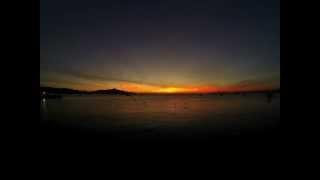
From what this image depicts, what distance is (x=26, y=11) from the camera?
206 cm

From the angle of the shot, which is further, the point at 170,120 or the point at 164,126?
the point at 170,120

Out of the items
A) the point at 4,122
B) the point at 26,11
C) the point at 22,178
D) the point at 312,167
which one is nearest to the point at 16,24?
the point at 26,11

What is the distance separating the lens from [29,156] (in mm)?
2164

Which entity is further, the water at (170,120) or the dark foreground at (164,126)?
the water at (170,120)

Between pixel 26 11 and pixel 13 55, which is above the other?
pixel 26 11

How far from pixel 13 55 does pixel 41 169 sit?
100 cm

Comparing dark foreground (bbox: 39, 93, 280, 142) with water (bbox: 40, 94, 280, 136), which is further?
water (bbox: 40, 94, 280, 136)

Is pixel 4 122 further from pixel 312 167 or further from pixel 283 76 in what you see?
pixel 312 167

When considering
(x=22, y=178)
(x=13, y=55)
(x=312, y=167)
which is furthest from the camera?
(x=312, y=167)

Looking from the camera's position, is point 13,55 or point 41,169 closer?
point 13,55

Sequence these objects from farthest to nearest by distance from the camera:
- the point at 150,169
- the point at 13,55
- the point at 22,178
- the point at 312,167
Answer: the point at 150,169
the point at 312,167
the point at 22,178
the point at 13,55

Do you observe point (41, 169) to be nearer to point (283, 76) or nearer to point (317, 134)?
point (283, 76)

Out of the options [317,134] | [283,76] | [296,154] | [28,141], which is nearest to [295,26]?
[283,76]

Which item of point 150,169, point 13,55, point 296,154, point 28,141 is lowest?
point 150,169
